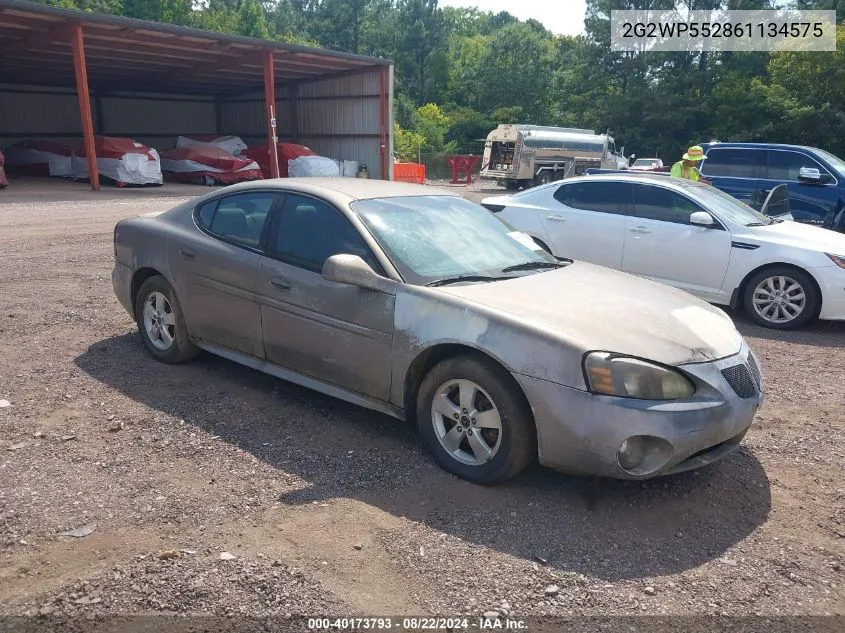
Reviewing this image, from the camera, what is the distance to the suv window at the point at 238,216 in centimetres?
483

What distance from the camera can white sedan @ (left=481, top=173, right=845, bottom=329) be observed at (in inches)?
281

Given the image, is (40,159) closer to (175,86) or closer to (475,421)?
(175,86)

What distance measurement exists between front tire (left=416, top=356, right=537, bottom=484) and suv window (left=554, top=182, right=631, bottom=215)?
510 centimetres

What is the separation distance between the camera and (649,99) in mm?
48688

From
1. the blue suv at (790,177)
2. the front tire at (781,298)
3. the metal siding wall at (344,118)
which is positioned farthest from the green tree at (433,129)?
the front tire at (781,298)

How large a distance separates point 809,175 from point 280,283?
980cm

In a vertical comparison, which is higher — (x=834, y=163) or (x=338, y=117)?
(x=338, y=117)

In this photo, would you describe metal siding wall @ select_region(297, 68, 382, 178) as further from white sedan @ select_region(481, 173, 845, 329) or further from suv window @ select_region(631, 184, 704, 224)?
suv window @ select_region(631, 184, 704, 224)

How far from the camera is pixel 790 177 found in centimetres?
1156

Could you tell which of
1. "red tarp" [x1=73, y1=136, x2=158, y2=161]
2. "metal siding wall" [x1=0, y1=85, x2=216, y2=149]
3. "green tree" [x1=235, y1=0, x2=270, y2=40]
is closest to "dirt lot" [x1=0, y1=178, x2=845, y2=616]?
"red tarp" [x1=73, y1=136, x2=158, y2=161]

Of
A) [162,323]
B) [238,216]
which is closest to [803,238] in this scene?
[238,216]

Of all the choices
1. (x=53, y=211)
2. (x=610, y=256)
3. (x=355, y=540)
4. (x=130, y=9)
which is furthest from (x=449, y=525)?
(x=130, y=9)

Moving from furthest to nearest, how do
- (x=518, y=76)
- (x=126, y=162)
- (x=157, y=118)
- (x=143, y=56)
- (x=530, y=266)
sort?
(x=518, y=76), (x=157, y=118), (x=143, y=56), (x=126, y=162), (x=530, y=266)

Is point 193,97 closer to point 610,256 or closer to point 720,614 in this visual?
point 610,256
